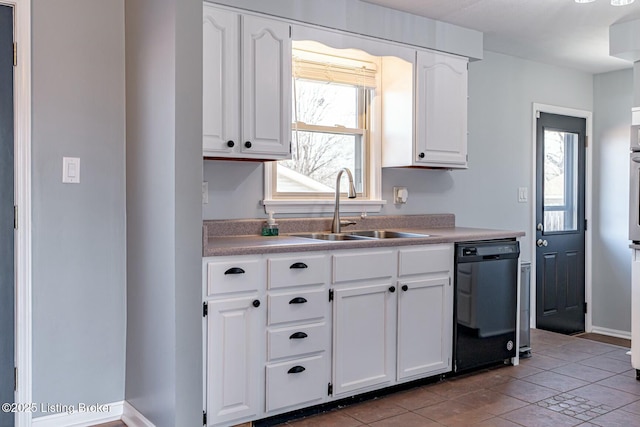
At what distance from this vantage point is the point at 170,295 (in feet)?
7.70

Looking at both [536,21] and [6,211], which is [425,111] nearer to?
[536,21]

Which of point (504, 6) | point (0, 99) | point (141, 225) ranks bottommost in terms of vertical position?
point (141, 225)

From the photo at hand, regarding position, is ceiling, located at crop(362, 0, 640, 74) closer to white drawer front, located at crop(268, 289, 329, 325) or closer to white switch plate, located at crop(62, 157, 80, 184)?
white drawer front, located at crop(268, 289, 329, 325)

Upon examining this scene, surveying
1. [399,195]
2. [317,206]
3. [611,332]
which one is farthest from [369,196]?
[611,332]

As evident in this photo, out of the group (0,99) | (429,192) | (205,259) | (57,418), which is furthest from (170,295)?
(429,192)

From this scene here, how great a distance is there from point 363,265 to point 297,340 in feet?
1.77

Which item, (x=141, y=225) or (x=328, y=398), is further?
(x=328, y=398)

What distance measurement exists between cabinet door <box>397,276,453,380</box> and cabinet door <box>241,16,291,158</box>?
1085 mm

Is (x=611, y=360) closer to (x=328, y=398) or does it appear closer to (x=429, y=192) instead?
(x=429, y=192)

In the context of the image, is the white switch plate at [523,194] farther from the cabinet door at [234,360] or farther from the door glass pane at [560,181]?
the cabinet door at [234,360]

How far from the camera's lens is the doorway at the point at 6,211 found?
2461mm

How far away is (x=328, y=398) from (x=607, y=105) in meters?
4.14

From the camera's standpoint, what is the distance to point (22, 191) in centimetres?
250

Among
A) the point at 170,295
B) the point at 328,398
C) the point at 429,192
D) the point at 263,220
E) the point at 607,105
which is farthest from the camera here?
the point at 607,105
